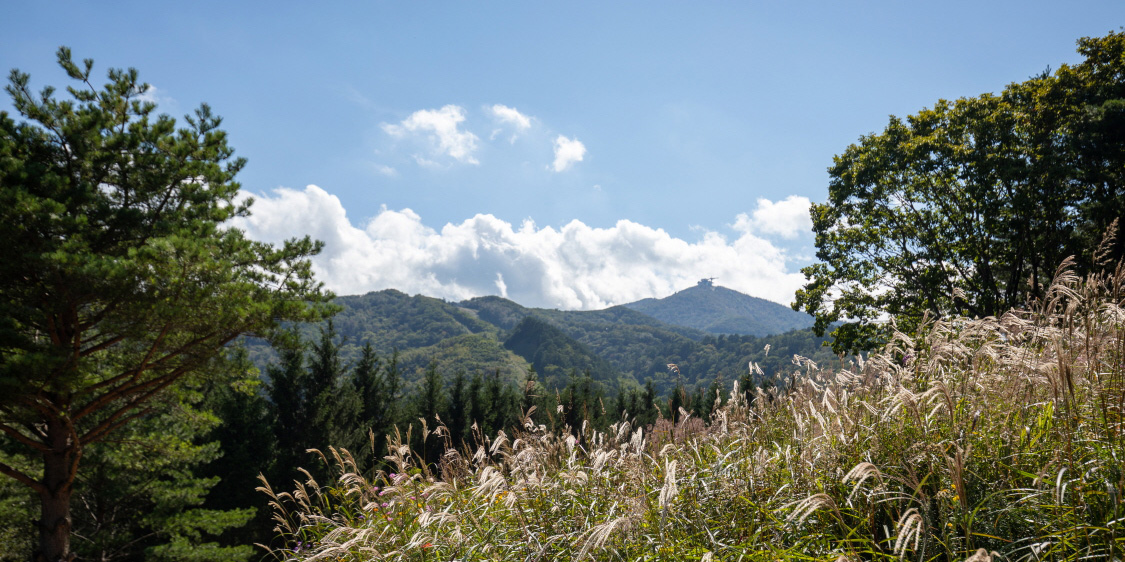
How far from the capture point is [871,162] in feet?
57.9

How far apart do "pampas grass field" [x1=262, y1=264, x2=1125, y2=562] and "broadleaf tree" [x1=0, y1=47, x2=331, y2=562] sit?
6.87 metres

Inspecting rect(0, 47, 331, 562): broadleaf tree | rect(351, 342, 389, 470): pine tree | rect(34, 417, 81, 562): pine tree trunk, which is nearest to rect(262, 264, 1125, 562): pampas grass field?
rect(0, 47, 331, 562): broadleaf tree

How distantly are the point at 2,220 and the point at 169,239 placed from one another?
8.14 ft

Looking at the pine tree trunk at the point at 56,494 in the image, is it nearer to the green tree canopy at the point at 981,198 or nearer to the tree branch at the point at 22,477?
the tree branch at the point at 22,477

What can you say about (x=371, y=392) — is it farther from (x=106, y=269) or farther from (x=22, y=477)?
(x=106, y=269)

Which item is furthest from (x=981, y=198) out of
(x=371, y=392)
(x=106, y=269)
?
(x=371, y=392)

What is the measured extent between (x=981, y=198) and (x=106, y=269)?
70.0ft

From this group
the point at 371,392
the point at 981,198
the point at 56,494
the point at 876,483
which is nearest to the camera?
the point at 876,483

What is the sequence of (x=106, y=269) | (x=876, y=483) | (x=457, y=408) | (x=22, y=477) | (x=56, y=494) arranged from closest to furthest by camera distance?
(x=876, y=483) → (x=106, y=269) → (x=22, y=477) → (x=56, y=494) → (x=457, y=408)

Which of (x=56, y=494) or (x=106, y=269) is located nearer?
(x=106, y=269)

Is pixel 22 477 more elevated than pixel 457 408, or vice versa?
pixel 22 477

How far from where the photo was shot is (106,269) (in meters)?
7.66

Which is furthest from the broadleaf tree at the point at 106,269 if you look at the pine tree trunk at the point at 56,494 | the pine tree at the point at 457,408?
the pine tree at the point at 457,408

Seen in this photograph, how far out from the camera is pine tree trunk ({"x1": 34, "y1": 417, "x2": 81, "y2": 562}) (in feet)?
31.8
